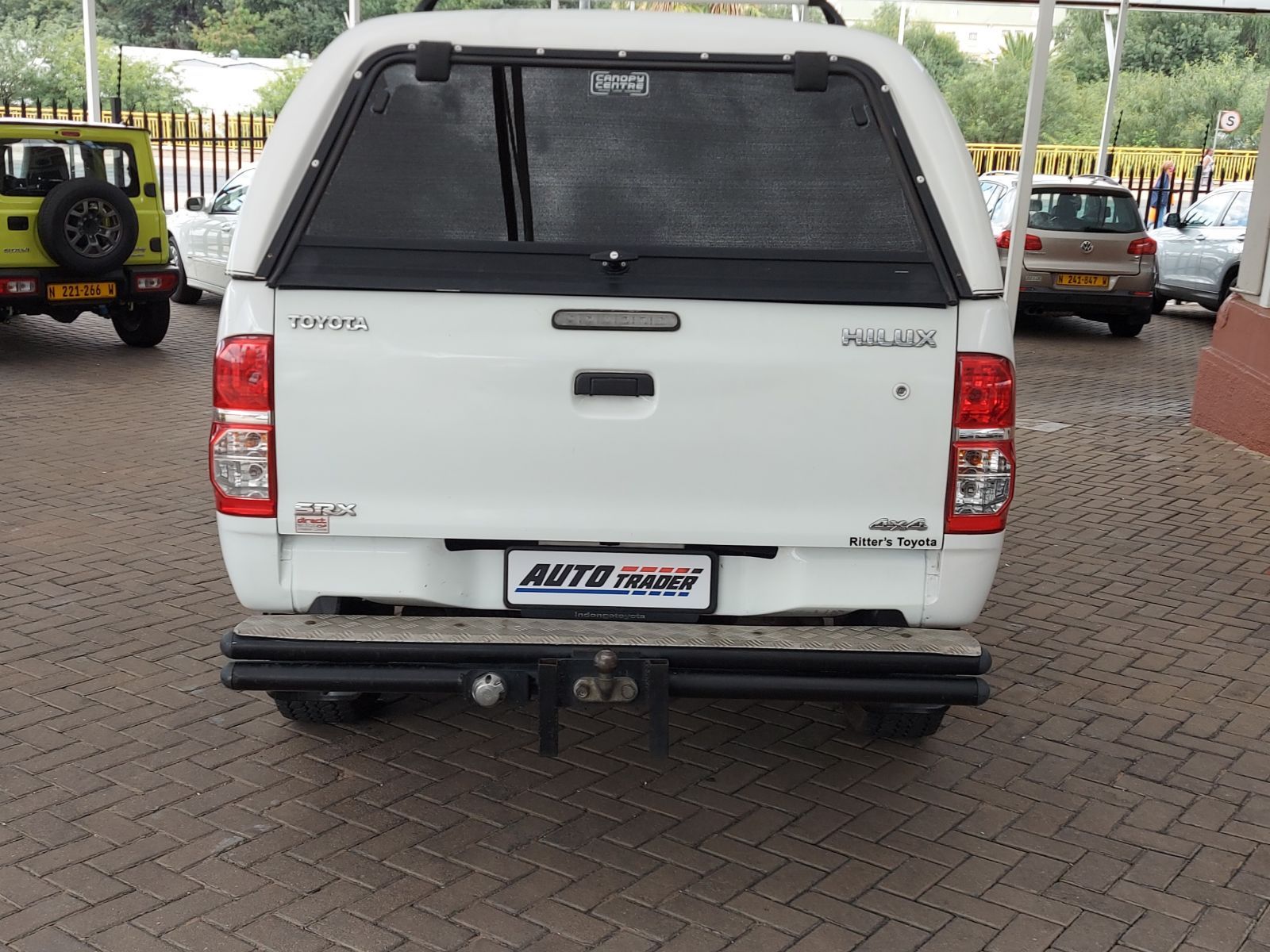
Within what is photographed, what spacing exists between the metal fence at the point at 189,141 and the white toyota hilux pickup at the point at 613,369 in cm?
1487

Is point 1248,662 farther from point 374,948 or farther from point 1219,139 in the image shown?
point 1219,139

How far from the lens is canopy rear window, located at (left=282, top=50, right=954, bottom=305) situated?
12.0ft

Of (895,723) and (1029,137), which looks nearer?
(895,723)

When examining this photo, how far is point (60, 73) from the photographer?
41.8 meters

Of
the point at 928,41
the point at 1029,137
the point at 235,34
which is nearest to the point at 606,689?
the point at 1029,137

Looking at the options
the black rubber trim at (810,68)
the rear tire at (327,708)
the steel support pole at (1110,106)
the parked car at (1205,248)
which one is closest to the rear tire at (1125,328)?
the parked car at (1205,248)

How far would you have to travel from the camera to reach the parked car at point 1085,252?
602 inches

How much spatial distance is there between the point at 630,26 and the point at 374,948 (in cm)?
247

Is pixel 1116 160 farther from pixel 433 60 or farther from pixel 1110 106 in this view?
pixel 433 60

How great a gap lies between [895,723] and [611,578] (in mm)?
1403

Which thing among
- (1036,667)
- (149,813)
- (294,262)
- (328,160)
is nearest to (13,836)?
(149,813)

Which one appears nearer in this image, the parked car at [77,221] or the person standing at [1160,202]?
the parked car at [77,221]

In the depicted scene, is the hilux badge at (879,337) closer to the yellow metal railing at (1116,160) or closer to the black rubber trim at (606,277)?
the black rubber trim at (606,277)

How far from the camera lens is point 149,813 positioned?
4.12 metres
